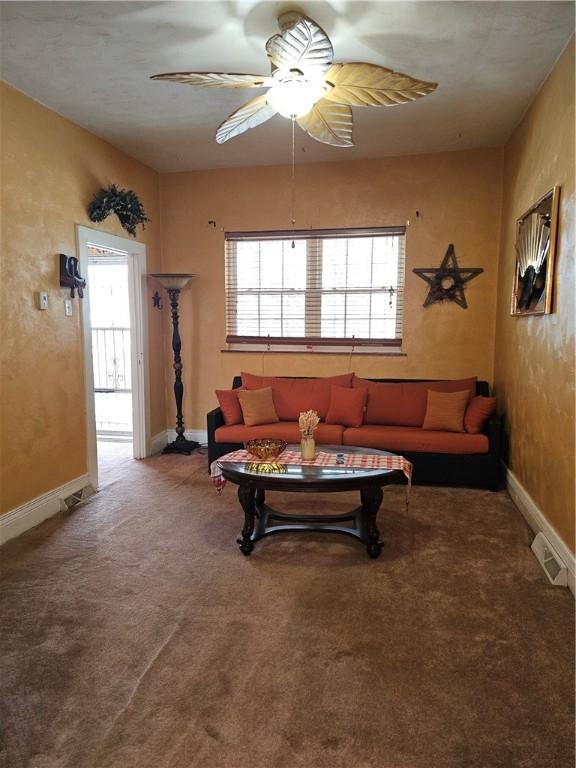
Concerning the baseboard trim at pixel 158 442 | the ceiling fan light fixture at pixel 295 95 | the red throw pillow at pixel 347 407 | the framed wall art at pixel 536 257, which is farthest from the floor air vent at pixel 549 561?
the baseboard trim at pixel 158 442

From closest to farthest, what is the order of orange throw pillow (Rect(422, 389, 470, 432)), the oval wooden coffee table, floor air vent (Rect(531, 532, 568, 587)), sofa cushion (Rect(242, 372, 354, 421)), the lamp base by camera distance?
floor air vent (Rect(531, 532, 568, 587)) → the oval wooden coffee table → orange throw pillow (Rect(422, 389, 470, 432)) → sofa cushion (Rect(242, 372, 354, 421)) → the lamp base

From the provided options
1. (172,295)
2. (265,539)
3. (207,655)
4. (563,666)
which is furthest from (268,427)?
(563,666)

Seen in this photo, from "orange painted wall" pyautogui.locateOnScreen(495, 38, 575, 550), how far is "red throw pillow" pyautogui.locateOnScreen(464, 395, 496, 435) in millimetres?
133

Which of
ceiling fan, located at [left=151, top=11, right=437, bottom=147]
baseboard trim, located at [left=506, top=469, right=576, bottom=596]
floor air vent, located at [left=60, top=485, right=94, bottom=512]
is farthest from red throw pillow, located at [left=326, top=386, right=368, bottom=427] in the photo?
ceiling fan, located at [left=151, top=11, right=437, bottom=147]

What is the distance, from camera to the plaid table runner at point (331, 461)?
303 centimetres

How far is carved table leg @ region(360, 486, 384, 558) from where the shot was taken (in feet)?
9.50

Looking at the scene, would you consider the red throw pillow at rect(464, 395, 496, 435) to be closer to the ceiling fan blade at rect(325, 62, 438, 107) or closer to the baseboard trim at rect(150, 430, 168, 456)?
the ceiling fan blade at rect(325, 62, 438, 107)

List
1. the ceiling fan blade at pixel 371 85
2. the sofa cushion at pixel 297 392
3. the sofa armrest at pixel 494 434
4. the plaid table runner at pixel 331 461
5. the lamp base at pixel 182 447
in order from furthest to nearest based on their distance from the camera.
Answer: the lamp base at pixel 182 447, the sofa cushion at pixel 297 392, the sofa armrest at pixel 494 434, the plaid table runner at pixel 331 461, the ceiling fan blade at pixel 371 85

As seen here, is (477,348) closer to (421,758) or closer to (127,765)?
(421,758)

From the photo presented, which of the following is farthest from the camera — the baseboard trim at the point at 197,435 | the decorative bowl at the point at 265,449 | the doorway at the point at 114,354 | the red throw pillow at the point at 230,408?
the baseboard trim at the point at 197,435

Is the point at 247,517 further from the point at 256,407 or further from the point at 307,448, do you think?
the point at 256,407

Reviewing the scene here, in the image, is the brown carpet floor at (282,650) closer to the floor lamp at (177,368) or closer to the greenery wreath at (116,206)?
the floor lamp at (177,368)

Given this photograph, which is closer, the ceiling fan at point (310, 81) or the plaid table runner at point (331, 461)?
the ceiling fan at point (310, 81)

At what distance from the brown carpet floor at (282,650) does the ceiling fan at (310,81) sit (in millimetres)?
2450
